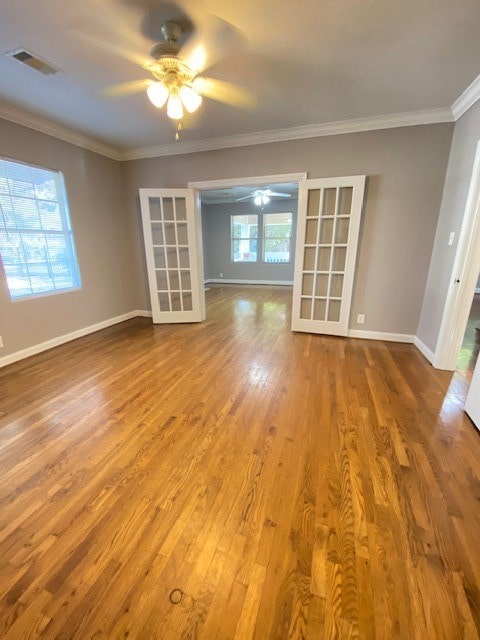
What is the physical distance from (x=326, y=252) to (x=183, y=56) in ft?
8.26

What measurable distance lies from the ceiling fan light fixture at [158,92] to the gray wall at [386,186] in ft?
6.21

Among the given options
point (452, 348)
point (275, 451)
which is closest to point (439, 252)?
point (452, 348)

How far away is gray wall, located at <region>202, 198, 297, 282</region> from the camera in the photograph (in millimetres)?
8148

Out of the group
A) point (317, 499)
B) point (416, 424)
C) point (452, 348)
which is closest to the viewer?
point (317, 499)

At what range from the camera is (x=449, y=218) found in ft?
9.39

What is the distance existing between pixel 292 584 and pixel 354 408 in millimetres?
1382

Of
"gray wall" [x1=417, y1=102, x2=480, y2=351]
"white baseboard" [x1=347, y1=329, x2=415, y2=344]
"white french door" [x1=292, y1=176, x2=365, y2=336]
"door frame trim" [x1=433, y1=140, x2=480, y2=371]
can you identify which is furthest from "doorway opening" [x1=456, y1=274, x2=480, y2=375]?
"white french door" [x1=292, y1=176, x2=365, y2=336]

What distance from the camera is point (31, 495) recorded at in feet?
4.70

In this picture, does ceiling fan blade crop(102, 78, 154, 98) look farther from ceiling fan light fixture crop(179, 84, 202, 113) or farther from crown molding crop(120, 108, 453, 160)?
crown molding crop(120, 108, 453, 160)

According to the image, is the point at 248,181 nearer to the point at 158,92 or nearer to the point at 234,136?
the point at 234,136

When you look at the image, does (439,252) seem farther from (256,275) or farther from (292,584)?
(256,275)

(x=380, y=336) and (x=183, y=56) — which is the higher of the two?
(x=183, y=56)

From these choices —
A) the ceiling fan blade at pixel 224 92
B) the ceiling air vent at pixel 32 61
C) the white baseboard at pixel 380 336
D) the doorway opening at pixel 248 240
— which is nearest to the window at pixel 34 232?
the ceiling air vent at pixel 32 61

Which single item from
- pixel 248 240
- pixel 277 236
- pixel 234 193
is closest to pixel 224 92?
pixel 234 193
